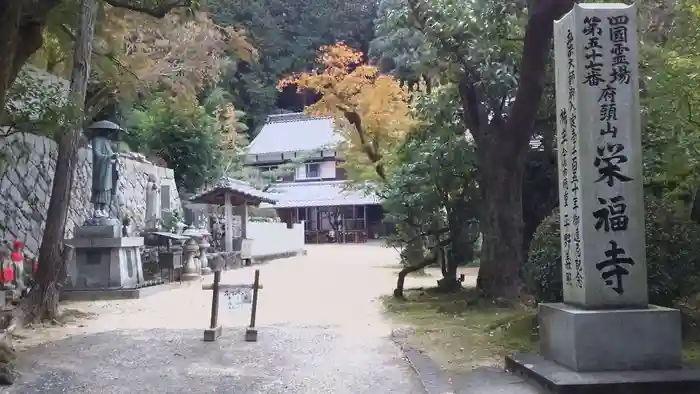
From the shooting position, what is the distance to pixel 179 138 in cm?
2486

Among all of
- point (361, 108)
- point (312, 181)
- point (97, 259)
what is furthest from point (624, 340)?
point (312, 181)

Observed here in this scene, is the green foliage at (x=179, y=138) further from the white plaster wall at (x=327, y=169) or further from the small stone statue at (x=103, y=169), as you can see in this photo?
the white plaster wall at (x=327, y=169)

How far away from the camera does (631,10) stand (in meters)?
5.46

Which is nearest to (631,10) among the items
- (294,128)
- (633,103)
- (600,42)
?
(600,42)

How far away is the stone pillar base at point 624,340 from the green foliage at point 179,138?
20.9 m

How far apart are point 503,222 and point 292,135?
3358 cm

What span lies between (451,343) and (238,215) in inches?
697

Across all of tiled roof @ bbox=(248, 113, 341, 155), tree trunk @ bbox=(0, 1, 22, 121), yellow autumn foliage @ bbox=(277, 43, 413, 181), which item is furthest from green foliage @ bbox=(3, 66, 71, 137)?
tiled roof @ bbox=(248, 113, 341, 155)

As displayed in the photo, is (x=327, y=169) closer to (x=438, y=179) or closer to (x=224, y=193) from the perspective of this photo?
(x=224, y=193)

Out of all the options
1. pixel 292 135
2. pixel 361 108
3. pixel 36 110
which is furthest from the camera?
pixel 292 135

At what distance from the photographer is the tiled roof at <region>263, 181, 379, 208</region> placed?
1521 inches

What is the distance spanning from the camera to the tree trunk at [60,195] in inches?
393

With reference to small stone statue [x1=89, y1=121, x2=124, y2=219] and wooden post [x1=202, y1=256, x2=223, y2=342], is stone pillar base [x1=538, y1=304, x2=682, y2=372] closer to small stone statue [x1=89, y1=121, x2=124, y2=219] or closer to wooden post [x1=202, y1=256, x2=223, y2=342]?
wooden post [x1=202, y1=256, x2=223, y2=342]

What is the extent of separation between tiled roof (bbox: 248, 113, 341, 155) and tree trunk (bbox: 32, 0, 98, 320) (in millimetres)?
30750
